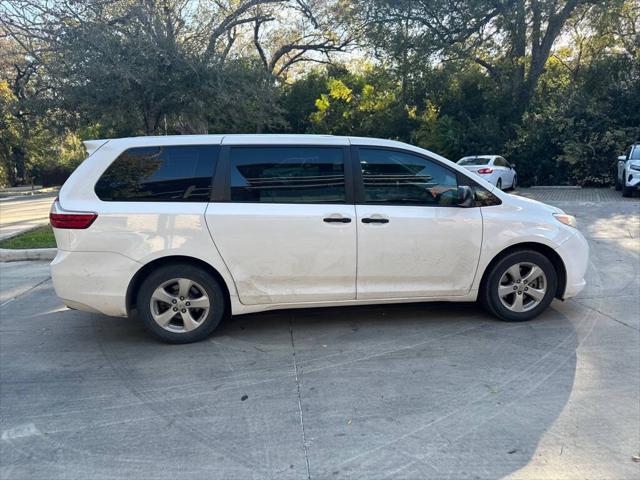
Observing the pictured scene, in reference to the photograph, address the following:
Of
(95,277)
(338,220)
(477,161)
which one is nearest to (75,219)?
(95,277)

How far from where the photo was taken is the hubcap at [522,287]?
15.9ft

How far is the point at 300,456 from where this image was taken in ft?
9.46

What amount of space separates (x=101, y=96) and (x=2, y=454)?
1093 cm

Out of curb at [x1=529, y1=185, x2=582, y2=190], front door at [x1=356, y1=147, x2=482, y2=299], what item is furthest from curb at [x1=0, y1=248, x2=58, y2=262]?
curb at [x1=529, y1=185, x2=582, y2=190]

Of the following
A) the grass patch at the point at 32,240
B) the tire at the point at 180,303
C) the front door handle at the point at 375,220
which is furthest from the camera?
the grass patch at the point at 32,240

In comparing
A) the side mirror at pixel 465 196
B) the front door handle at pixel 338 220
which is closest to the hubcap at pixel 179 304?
the front door handle at pixel 338 220

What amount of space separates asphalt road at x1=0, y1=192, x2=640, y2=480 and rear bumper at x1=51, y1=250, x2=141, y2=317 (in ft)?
1.62

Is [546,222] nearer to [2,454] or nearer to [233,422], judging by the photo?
[233,422]

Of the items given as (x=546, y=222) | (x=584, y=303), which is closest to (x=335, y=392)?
(x=546, y=222)

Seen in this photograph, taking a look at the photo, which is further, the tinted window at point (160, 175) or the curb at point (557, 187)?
the curb at point (557, 187)

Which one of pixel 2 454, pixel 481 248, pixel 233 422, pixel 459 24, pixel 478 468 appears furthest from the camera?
pixel 459 24

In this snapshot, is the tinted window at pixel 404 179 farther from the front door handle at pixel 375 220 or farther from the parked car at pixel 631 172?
the parked car at pixel 631 172

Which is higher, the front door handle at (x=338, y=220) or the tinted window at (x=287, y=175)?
the tinted window at (x=287, y=175)

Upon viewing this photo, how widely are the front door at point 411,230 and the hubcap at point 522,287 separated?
369mm
